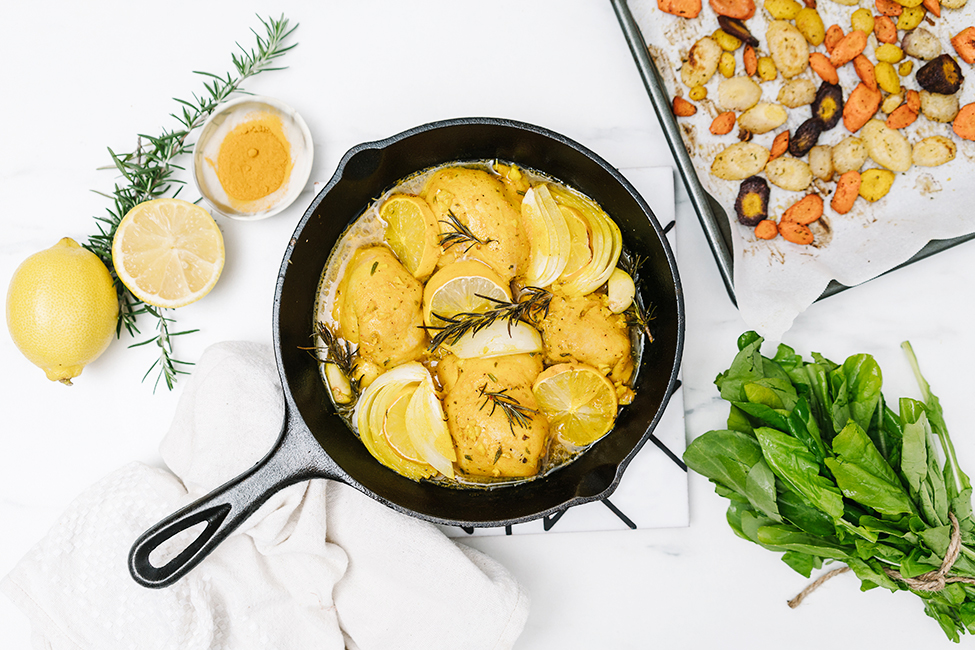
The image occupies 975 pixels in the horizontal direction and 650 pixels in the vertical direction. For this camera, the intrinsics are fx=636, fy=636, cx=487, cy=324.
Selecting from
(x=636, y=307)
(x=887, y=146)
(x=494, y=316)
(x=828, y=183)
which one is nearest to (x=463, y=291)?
(x=494, y=316)

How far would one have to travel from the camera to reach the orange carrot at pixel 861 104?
1.32 metres

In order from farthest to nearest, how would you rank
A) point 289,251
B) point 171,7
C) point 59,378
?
point 171,7
point 59,378
point 289,251

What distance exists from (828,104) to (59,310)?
1.60 m

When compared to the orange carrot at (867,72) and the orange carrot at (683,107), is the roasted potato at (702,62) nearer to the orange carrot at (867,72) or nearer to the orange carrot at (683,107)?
the orange carrot at (683,107)

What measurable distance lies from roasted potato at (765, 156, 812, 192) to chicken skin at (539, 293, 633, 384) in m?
Answer: 0.48

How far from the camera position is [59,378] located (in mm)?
1293

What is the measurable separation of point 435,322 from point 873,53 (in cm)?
109

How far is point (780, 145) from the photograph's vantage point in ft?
4.33

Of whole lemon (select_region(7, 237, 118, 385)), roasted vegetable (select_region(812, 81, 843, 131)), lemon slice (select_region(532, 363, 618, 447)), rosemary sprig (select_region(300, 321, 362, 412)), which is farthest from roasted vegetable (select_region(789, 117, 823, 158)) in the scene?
whole lemon (select_region(7, 237, 118, 385))

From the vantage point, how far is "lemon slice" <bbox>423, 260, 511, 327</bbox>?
1.11 m

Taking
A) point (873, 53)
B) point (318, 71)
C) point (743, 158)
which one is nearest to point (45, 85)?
point (318, 71)

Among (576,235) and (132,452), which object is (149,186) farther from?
(576,235)

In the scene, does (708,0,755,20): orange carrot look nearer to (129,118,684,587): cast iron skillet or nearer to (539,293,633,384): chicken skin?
(129,118,684,587): cast iron skillet

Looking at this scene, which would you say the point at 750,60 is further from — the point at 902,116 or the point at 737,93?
Result: the point at 902,116
